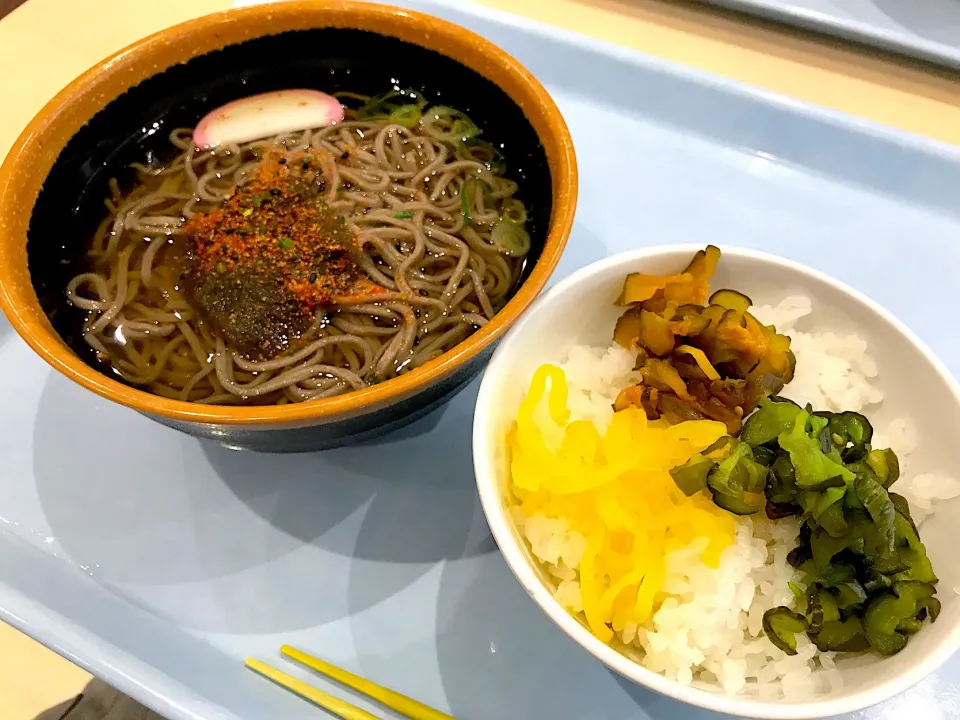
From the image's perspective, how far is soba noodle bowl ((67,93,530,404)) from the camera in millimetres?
1213

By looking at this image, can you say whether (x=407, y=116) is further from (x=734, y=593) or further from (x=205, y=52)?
(x=734, y=593)

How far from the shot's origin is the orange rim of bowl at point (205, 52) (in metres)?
0.96

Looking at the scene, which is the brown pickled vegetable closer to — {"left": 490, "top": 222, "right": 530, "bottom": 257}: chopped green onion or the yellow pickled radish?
the yellow pickled radish

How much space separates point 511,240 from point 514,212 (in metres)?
0.07

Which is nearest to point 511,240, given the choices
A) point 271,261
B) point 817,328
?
point 271,261

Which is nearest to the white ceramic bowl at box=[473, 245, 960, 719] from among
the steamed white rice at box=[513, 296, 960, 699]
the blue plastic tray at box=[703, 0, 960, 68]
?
the steamed white rice at box=[513, 296, 960, 699]

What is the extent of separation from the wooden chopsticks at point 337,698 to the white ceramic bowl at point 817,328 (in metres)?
0.30

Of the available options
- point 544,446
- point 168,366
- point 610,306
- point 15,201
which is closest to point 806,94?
point 610,306

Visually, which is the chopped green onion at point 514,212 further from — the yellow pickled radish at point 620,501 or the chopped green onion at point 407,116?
the yellow pickled radish at point 620,501

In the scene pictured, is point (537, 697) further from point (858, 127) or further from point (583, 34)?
point (583, 34)

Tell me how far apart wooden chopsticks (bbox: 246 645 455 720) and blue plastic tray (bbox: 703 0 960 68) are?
1.83 meters

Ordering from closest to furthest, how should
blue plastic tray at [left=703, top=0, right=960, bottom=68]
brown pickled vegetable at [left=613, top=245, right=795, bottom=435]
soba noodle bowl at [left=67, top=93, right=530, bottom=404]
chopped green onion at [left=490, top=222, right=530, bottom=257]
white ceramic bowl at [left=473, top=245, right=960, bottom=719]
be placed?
1. white ceramic bowl at [left=473, top=245, right=960, bottom=719]
2. brown pickled vegetable at [left=613, top=245, right=795, bottom=435]
3. soba noodle bowl at [left=67, top=93, right=530, bottom=404]
4. chopped green onion at [left=490, top=222, right=530, bottom=257]
5. blue plastic tray at [left=703, top=0, right=960, bottom=68]

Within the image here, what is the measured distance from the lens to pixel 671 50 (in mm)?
1909

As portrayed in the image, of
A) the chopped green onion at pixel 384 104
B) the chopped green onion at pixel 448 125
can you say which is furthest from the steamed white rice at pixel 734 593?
the chopped green onion at pixel 384 104
